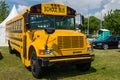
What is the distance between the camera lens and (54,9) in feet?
30.9

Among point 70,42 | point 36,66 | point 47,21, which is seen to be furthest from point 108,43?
point 36,66

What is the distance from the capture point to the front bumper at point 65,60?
7754mm

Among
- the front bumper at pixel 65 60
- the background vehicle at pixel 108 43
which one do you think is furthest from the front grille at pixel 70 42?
the background vehicle at pixel 108 43

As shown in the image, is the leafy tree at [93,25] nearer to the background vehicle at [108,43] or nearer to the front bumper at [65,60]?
the background vehicle at [108,43]

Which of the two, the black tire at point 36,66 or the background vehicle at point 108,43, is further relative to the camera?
the background vehicle at point 108,43

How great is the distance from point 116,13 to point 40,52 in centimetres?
4005

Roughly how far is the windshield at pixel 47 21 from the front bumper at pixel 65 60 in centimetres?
171

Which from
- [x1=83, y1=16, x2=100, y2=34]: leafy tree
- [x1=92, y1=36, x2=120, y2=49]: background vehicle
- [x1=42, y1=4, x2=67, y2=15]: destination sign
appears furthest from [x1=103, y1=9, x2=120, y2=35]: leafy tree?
[x1=83, y1=16, x2=100, y2=34]: leafy tree

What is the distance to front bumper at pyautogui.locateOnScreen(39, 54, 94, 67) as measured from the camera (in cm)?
775

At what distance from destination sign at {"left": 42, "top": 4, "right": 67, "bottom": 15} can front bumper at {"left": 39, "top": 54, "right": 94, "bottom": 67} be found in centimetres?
215

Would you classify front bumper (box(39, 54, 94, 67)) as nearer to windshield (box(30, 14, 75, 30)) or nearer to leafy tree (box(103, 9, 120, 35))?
windshield (box(30, 14, 75, 30))

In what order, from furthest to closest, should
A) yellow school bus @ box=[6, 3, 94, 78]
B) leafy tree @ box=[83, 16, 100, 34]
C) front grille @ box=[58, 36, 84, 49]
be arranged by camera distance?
leafy tree @ box=[83, 16, 100, 34] → front grille @ box=[58, 36, 84, 49] → yellow school bus @ box=[6, 3, 94, 78]

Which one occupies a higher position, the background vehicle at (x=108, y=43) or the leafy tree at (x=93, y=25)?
the leafy tree at (x=93, y=25)

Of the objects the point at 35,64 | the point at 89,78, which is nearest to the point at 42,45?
the point at 35,64
